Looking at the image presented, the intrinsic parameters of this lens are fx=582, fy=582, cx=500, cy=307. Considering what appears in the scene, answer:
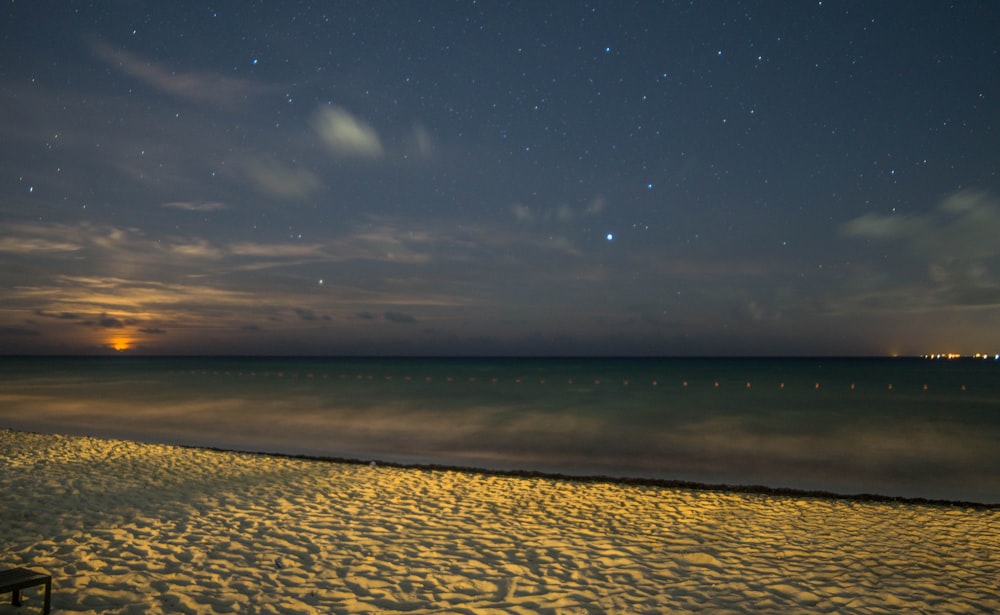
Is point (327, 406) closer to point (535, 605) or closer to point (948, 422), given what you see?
point (535, 605)

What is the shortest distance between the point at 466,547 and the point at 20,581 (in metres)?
4.28

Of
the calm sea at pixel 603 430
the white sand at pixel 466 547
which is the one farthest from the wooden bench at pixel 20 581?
the calm sea at pixel 603 430

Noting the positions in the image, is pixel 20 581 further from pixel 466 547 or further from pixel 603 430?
pixel 603 430

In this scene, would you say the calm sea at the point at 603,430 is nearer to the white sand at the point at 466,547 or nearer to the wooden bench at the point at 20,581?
the white sand at the point at 466,547

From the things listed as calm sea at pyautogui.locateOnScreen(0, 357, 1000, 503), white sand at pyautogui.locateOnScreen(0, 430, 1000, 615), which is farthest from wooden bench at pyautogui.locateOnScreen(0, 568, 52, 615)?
calm sea at pyautogui.locateOnScreen(0, 357, 1000, 503)

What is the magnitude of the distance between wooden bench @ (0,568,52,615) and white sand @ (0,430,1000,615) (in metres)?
0.22

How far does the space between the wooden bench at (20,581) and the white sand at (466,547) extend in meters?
0.22

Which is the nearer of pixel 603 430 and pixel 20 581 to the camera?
pixel 20 581

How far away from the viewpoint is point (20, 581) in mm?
4559

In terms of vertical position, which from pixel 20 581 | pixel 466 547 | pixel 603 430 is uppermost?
pixel 20 581

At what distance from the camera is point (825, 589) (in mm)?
5992

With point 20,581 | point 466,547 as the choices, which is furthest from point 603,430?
point 20,581

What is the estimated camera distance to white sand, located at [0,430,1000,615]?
5590 mm

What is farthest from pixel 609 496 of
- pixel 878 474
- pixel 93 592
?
pixel 878 474
